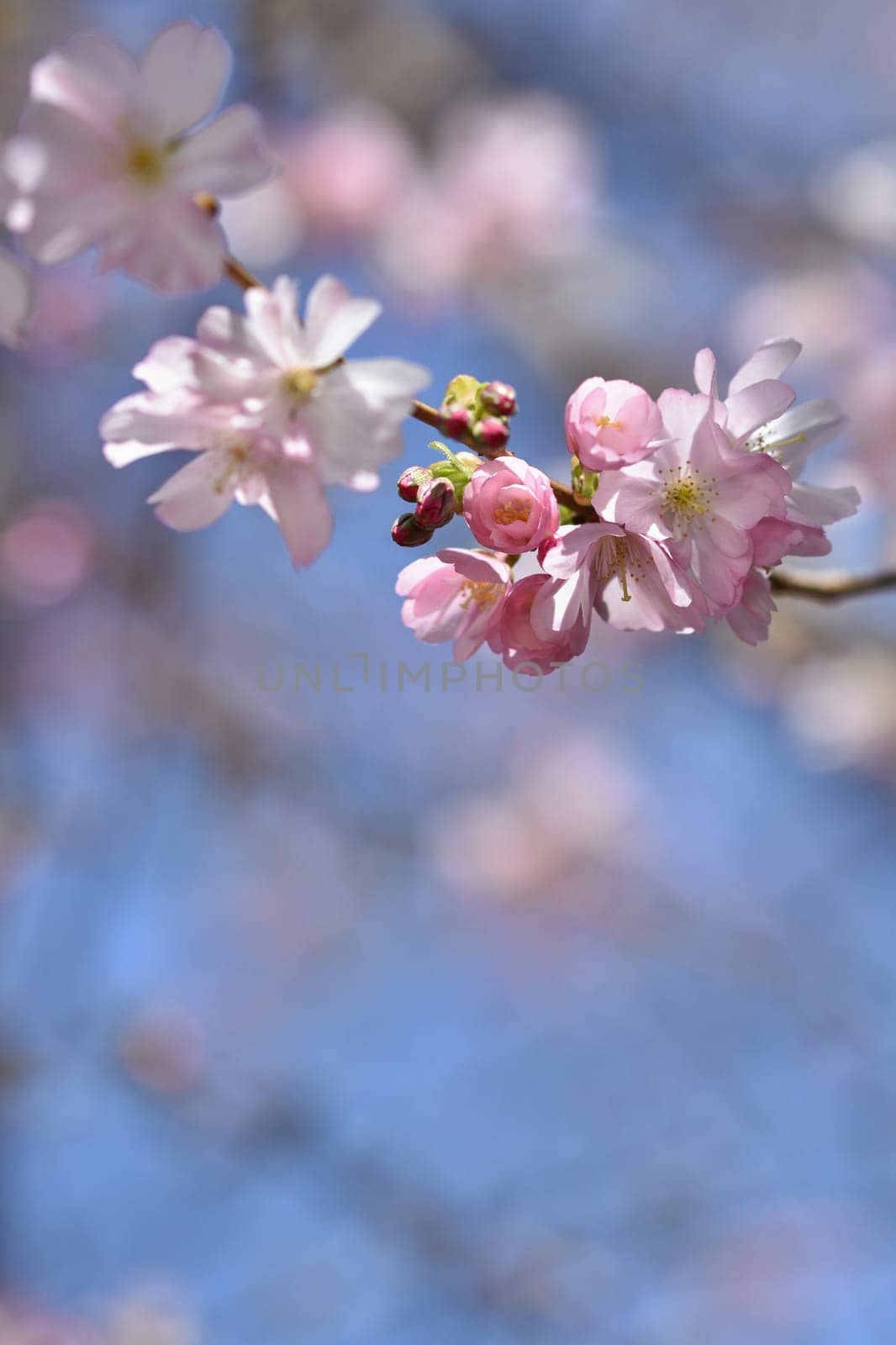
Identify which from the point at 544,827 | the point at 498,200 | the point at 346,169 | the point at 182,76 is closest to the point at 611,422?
the point at 182,76

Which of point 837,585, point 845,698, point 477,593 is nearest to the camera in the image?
point 477,593

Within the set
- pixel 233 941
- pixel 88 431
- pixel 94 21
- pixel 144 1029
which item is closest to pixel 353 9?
pixel 94 21

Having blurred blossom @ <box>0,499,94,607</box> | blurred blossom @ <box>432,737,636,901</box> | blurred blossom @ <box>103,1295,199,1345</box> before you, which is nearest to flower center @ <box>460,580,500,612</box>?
blurred blossom @ <box>0,499,94,607</box>

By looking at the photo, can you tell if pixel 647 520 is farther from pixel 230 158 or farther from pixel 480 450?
pixel 230 158

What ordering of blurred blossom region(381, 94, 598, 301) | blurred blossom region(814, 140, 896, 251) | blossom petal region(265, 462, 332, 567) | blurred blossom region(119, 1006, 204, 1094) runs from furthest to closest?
blurred blossom region(119, 1006, 204, 1094) < blurred blossom region(381, 94, 598, 301) < blurred blossom region(814, 140, 896, 251) < blossom petal region(265, 462, 332, 567)

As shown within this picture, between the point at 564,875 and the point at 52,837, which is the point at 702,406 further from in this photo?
the point at 564,875

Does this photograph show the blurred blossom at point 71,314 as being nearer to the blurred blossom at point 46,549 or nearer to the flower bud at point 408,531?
the blurred blossom at point 46,549

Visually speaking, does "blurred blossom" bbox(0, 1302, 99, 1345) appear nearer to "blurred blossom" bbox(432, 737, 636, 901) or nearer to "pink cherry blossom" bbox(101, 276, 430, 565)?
"blurred blossom" bbox(432, 737, 636, 901)
